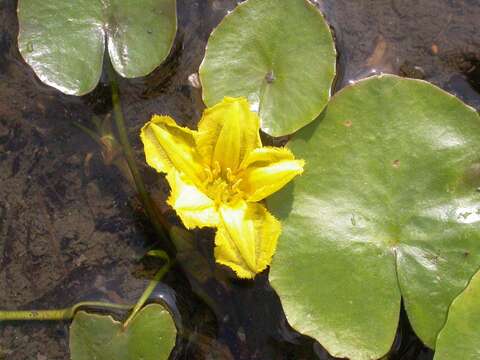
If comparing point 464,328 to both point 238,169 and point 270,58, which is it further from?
point 270,58

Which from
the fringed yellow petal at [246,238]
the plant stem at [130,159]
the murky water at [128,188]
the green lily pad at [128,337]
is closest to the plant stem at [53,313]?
the murky water at [128,188]

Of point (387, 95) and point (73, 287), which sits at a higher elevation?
point (387, 95)

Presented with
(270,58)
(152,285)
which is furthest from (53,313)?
(270,58)

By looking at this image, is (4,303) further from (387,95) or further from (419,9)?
(419,9)

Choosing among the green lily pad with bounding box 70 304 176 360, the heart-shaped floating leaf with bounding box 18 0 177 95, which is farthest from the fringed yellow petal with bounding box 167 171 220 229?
the heart-shaped floating leaf with bounding box 18 0 177 95

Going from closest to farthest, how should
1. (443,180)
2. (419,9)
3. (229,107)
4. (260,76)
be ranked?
1. (229,107)
2. (443,180)
3. (260,76)
4. (419,9)

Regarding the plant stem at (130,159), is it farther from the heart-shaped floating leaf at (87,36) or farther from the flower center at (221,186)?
the flower center at (221,186)

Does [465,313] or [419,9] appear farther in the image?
[419,9]

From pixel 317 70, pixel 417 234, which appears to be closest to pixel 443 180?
pixel 417 234
